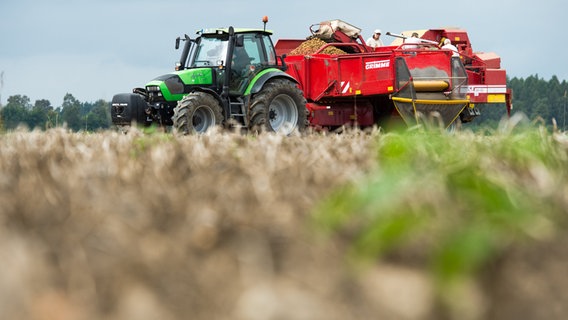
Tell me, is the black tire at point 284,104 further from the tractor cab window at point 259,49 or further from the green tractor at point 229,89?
the tractor cab window at point 259,49

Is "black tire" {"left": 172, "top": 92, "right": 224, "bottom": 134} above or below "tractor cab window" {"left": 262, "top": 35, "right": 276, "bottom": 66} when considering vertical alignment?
below

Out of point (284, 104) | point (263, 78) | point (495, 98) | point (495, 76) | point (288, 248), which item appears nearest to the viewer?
point (288, 248)

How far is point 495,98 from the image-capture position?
57.7 ft

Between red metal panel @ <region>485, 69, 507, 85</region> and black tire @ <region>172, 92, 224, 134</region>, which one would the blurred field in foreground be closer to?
black tire @ <region>172, 92, 224, 134</region>

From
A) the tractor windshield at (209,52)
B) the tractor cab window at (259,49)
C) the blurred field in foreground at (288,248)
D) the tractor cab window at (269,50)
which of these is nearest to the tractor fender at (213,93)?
the tractor windshield at (209,52)

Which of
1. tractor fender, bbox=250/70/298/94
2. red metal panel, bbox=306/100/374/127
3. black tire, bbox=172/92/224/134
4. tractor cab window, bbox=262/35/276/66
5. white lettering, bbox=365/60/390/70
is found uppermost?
tractor cab window, bbox=262/35/276/66

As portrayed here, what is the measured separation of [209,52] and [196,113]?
65.3 inches

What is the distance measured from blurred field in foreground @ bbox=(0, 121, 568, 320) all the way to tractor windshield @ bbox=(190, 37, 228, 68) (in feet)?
34.6

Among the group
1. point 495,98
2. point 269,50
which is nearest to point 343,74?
point 269,50

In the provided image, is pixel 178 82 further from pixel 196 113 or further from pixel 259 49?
pixel 259 49

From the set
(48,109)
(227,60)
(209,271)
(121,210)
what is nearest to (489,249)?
(209,271)

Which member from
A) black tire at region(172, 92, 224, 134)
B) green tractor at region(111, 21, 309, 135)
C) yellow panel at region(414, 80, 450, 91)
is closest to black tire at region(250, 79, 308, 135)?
green tractor at region(111, 21, 309, 135)

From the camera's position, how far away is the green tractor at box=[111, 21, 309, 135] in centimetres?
1180

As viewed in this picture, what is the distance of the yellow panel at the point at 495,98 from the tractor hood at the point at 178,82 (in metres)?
7.63
